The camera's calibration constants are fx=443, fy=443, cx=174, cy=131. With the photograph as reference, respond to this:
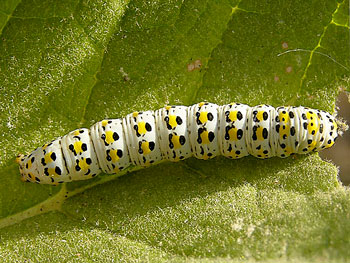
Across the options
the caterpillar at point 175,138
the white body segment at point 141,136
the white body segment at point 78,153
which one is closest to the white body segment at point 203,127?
the caterpillar at point 175,138

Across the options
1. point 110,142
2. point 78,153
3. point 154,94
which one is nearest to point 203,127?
point 154,94

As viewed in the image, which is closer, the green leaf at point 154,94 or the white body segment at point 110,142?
the green leaf at point 154,94

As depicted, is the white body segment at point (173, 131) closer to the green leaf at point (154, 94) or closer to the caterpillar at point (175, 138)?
the caterpillar at point (175, 138)

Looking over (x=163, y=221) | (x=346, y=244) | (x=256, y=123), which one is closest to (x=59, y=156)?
(x=163, y=221)

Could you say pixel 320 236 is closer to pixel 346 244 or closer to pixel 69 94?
pixel 346 244

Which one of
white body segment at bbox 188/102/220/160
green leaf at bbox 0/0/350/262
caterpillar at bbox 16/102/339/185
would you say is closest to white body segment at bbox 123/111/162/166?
caterpillar at bbox 16/102/339/185

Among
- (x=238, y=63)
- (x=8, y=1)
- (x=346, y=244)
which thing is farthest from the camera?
(x=238, y=63)

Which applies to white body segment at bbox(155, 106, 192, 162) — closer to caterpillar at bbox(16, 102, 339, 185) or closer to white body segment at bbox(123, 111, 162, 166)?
caterpillar at bbox(16, 102, 339, 185)

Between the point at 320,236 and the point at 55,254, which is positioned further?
the point at 55,254
